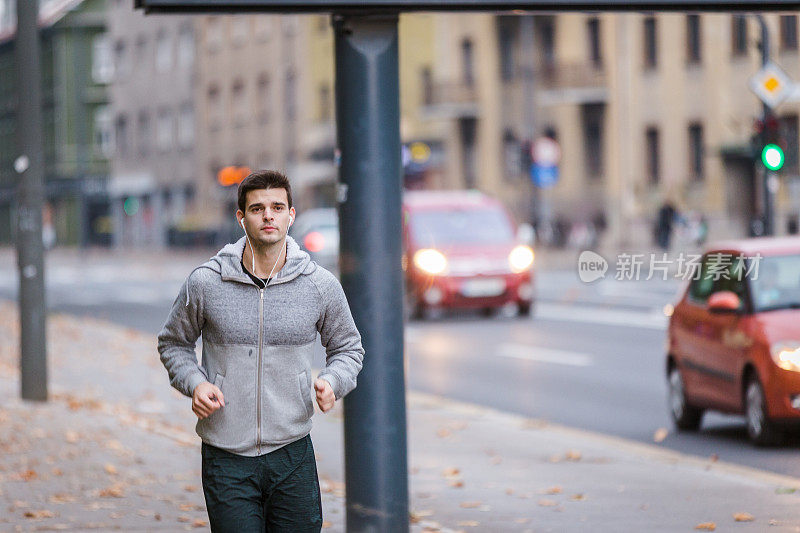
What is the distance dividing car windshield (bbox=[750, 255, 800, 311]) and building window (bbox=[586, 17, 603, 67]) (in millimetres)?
42334

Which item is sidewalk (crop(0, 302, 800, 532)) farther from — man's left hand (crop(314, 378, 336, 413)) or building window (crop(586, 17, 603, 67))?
building window (crop(586, 17, 603, 67))

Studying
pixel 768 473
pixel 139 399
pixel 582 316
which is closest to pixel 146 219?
pixel 582 316

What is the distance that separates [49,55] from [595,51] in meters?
40.9

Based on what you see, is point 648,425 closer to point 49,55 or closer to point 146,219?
point 146,219

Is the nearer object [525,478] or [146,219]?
[525,478]

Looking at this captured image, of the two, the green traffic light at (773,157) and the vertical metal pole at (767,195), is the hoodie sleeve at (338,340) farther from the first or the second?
the vertical metal pole at (767,195)

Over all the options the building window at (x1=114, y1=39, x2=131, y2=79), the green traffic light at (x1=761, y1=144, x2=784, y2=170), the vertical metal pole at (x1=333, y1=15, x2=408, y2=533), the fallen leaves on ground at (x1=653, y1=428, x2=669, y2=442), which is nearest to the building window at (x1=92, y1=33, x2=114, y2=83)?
the building window at (x1=114, y1=39, x2=131, y2=79)

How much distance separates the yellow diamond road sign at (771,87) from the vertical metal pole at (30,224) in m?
11.1

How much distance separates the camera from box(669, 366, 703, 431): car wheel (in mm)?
13273

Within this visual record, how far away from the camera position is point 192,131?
259ft

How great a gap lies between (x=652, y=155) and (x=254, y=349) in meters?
48.8

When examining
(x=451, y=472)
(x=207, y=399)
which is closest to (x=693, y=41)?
(x=451, y=472)

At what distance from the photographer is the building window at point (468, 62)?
5997cm

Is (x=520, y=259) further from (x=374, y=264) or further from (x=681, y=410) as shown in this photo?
(x=374, y=264)
